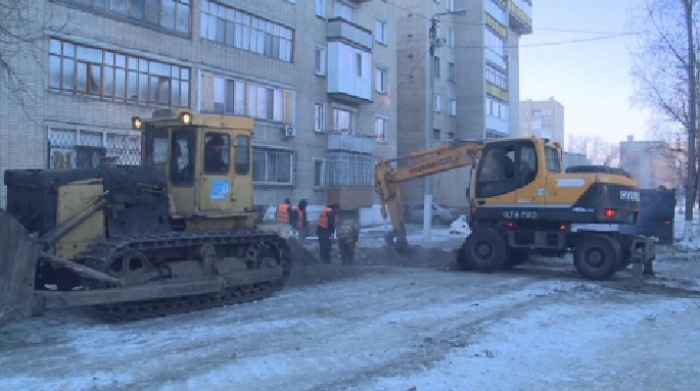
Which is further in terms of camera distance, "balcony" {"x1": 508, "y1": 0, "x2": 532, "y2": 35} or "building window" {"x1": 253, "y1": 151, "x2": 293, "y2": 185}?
"balcony" {"x1": 508, "y1": 0, "x2": 532, "y2": 35}

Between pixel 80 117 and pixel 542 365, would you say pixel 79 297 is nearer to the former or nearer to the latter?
pixel 542 365

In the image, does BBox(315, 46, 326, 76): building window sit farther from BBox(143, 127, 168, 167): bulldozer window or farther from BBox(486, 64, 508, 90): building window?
BBox(143, 127, 168, 167): bulldozer window

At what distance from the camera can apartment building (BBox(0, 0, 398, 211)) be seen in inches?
841

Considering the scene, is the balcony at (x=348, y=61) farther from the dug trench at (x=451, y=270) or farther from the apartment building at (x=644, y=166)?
the apartment building at (x=644, y=166)

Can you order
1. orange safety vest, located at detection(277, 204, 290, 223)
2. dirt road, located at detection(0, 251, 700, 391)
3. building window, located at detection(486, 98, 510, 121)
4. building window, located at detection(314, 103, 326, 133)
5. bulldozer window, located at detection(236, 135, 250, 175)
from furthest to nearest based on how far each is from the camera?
building window, located at detection(486, 98, 510, 121)
building window, located at detection(314, 103, 326, 133)
orange safety vest, located at detection(277, 204, 290, 223)
bulldozer window, located at detection(236, 135, 250, 175)
dirt road, located at detection(0, 251, 700, 391)

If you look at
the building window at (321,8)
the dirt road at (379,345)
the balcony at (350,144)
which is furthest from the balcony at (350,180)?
the dirt road at (379,345)

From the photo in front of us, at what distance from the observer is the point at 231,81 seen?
28438 mm

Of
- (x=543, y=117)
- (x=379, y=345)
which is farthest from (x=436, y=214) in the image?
(x=543, y=117)

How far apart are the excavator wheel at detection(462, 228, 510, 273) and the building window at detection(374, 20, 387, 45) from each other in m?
24.7

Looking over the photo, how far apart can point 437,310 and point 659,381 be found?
415 centimetres

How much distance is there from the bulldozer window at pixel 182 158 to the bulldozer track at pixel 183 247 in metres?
0.88

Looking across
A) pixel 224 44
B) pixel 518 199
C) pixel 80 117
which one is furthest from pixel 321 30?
pixel 518 199

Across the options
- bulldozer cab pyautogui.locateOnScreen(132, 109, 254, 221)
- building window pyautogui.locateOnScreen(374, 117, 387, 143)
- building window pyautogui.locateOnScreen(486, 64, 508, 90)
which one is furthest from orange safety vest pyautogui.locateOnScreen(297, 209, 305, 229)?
building window pyautogui.locateOnScreen(486, 64, 508, 90)

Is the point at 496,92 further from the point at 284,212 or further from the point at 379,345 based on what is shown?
the point at 379,345
